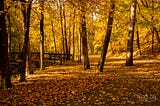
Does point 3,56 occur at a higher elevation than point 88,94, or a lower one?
higher

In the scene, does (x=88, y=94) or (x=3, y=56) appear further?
(x=3, y=56)

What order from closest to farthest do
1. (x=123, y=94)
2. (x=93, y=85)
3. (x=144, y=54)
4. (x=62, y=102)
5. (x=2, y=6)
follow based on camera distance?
(x=62, y=102) → (x=123, y=94) → (x=2, y=6) → (x=93, y=85) → (x=144, y=54)

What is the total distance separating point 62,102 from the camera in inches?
399

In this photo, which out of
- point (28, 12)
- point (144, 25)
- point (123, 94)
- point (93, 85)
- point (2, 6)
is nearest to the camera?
point (123, 94)

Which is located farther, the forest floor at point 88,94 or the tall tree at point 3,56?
the tall tree at point 3,56

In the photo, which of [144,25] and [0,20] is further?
[144,25]

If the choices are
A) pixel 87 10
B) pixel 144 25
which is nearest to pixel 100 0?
pixel 87 10

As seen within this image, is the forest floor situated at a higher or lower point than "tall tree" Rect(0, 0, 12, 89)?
lower

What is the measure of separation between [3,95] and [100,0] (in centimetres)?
723

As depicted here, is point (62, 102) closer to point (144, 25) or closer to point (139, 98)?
point (139, 98)

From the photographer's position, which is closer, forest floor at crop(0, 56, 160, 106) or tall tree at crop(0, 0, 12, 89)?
forest floor at crop(0, 56, 160, 106)

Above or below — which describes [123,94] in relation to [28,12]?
below

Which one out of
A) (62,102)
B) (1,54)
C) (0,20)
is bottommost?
(62,102)

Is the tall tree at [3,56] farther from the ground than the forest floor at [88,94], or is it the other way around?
the tall tree at [3,56]
